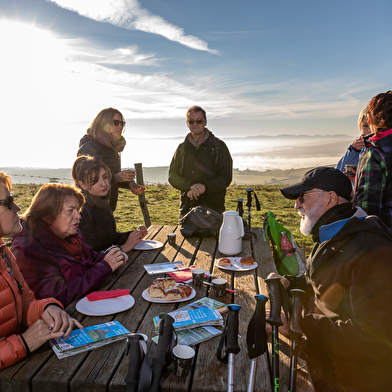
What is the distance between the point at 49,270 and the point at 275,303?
179 centimetres

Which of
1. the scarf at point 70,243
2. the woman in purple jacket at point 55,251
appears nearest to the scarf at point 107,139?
the woman in purple jacket at point 55,251

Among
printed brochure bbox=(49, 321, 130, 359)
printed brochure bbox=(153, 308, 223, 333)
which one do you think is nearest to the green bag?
printed brochure bbox=(153, 308, 223, 333)

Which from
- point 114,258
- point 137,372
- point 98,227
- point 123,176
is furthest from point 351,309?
point 123,176

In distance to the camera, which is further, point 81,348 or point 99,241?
point 99,241

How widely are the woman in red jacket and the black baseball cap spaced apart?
1.81m

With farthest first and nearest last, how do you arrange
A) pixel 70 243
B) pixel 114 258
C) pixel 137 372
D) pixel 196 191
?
pixel 196 191, pixel 114 258, pixel 70 243, pixel 137 372

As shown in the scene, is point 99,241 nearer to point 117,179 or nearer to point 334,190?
point 117,179

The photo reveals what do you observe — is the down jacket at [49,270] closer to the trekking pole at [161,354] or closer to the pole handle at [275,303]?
the trekking pole at [161,354]

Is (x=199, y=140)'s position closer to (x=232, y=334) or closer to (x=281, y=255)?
(x=281, y=255)

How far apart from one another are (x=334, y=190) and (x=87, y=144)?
11.0 feet

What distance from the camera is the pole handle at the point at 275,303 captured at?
1458mm

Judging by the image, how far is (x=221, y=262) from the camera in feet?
10.7

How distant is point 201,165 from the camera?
18.0 feet

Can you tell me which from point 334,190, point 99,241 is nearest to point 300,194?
point 334,190
